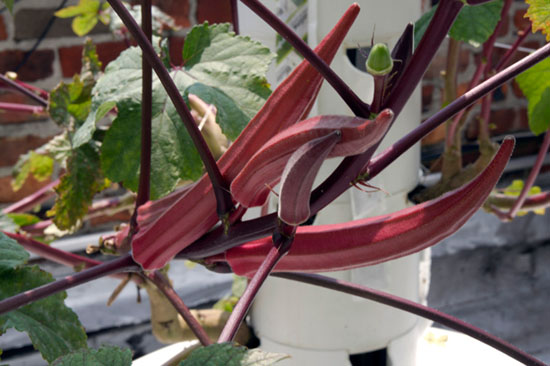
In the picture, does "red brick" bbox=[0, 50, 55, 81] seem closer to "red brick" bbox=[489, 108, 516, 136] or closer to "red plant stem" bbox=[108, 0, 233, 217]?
"red plant stem" bbox=[108, 0, 233, 217]

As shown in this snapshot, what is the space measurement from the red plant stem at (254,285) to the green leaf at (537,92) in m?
0.22

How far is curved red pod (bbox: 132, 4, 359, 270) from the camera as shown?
0.23 metres

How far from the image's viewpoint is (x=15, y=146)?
76cm

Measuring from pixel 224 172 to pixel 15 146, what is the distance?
60 centimetres

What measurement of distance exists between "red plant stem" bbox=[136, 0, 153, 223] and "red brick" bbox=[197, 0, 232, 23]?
0.52 metres

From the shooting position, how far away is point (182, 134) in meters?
0.30

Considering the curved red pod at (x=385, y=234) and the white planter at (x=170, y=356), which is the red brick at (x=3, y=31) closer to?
the white planter at (x=170, y=356)

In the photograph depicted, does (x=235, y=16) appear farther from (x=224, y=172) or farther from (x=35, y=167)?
(x=35, y=167)

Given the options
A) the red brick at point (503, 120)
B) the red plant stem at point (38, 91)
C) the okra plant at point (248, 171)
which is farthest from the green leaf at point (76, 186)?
the red brick at point (503, 120)

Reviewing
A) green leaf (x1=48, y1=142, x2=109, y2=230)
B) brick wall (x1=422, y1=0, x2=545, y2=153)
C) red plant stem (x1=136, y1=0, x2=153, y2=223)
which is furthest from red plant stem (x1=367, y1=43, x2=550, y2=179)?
brick wall (x1=422, y1=0, x2=545, y2=153)

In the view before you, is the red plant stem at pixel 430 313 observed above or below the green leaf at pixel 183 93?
below

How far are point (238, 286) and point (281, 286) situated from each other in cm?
15

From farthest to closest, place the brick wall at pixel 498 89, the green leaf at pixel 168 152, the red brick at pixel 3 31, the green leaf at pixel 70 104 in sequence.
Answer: the brick wall at pixel 498 89 < the red brick at pixel 3 31 < the green leaf at pixel 70 104 < the green leaf at pixel 168 152

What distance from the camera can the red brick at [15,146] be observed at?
29.7 inches
